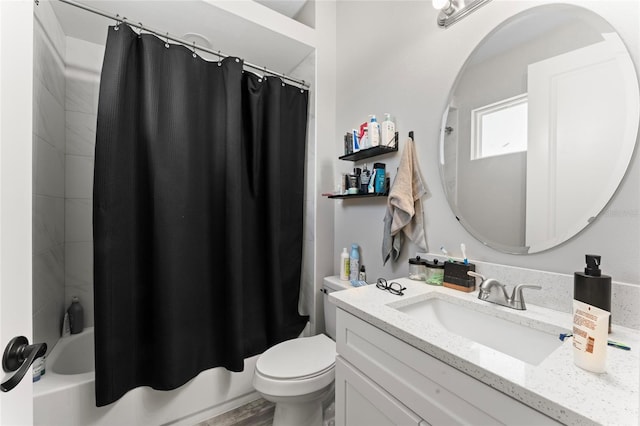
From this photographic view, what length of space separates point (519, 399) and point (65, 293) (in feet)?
7.48

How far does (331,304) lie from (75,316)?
156cm

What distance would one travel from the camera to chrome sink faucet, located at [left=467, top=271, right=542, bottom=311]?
85cm

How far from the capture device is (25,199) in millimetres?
581

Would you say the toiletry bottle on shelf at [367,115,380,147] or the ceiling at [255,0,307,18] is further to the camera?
the ceiling at [255,0,307,18]

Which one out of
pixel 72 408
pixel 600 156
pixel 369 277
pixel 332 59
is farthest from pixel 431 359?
Answer: pixel 332 59

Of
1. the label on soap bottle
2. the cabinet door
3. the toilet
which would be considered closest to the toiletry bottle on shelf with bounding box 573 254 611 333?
the label on soap bottle

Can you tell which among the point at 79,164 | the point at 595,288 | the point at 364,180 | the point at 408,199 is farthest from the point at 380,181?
the point at 79,164

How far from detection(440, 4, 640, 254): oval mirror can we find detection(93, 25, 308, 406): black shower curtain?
3.71ft

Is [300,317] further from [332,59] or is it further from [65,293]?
[332,59]

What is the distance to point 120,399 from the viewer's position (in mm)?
1216

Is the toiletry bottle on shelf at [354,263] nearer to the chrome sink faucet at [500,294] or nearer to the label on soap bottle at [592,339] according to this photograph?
the chrome sink faucet at [500,294]

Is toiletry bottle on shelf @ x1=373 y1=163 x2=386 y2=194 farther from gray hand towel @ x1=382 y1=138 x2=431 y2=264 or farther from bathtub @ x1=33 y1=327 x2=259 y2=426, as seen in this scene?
bathtub @ x1=33 y1=327 x2=259 y2=426

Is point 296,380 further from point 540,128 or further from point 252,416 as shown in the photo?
point 540,128

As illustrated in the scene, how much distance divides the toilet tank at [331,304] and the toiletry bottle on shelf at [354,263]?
0.19ft
